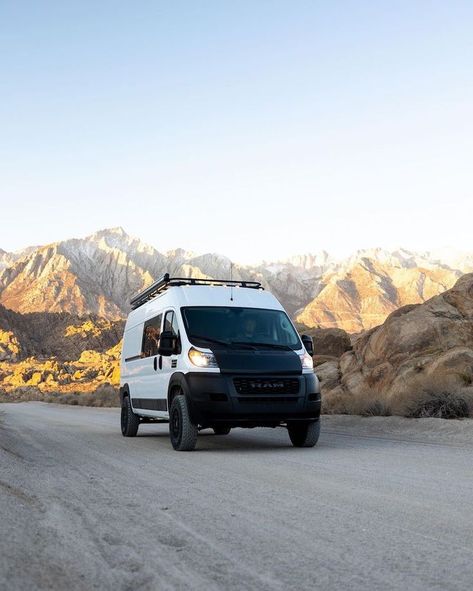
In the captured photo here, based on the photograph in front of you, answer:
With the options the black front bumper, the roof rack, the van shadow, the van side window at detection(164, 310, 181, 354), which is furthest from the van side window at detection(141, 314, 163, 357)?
the black front bumper

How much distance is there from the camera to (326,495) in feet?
22.1

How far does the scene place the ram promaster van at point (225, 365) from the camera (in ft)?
36.7

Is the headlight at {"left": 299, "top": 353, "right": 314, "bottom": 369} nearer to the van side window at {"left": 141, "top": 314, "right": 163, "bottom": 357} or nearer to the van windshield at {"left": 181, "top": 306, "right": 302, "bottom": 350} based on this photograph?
the van windshield at {"left": 181, "top": 306, "right": 302, "bottom": 350}

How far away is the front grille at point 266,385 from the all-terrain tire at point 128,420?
4496 millimetres

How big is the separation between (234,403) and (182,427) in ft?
3.05

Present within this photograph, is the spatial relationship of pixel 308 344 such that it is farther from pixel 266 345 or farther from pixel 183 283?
pixel 183 283

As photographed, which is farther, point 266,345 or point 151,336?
point 151,336

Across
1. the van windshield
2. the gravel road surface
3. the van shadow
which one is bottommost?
the van shadow

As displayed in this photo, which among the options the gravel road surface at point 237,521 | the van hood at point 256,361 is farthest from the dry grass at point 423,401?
the van hood at point 256,361

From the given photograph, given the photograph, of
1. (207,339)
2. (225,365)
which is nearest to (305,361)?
(225,365)

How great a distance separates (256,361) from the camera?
11.4 meters

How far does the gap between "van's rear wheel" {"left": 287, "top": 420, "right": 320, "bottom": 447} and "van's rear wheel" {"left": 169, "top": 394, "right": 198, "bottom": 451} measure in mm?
1815

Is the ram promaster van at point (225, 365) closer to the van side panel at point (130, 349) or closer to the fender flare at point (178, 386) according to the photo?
the fender flare at point (178, 386)

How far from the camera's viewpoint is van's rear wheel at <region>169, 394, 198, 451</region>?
11289 mm
